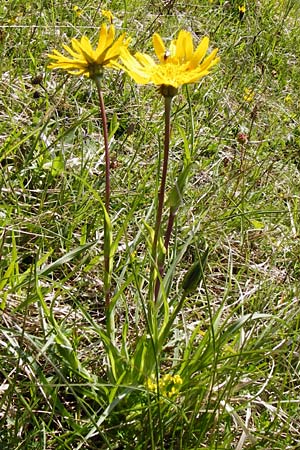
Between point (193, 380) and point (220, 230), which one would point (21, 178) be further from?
point (193, 380)

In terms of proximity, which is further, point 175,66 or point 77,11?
point 77,11

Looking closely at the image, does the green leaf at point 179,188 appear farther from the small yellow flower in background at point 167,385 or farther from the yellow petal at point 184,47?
the small yellow flower in background at point 167,385

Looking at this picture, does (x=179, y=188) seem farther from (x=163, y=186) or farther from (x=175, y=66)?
(x=175, y=66)

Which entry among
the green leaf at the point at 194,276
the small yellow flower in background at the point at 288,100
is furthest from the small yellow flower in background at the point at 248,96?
the green leaf at the point at 194,276

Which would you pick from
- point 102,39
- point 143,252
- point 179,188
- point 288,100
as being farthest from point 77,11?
point 179,188

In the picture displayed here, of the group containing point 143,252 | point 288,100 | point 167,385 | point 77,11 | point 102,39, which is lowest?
point 167,385

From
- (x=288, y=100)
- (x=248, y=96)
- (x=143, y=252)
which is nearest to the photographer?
(x=143, y=252)

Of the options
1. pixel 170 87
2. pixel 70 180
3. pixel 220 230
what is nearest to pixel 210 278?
pixel 220 230
